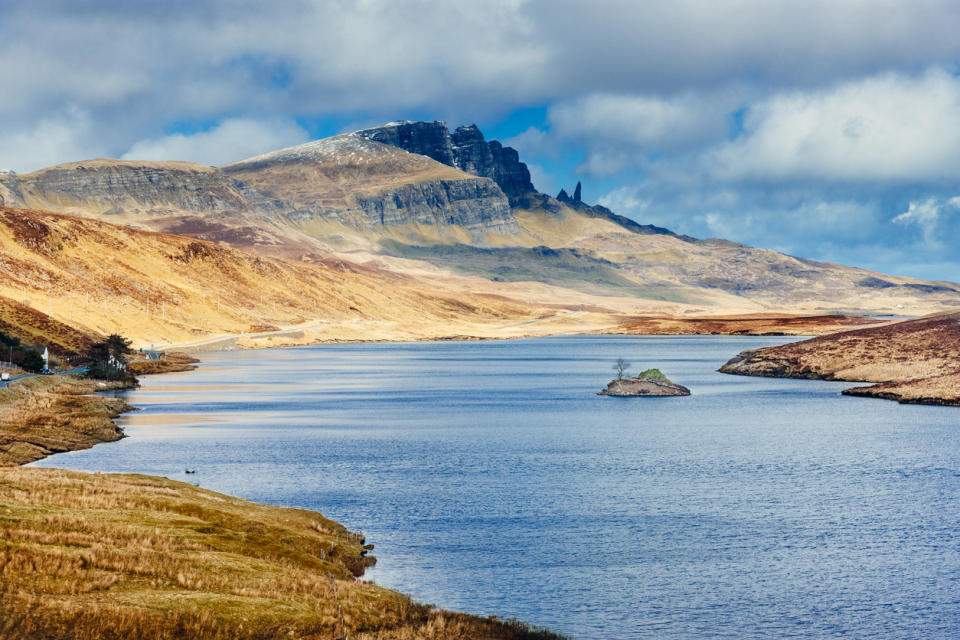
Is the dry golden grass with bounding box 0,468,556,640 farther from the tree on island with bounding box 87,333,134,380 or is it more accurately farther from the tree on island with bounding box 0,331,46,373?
the tree on island with bounding box 0,331,46,373

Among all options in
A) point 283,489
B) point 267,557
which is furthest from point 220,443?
point 267,557

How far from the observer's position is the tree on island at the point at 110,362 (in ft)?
443

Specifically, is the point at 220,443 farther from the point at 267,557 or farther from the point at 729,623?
the point at 729,623

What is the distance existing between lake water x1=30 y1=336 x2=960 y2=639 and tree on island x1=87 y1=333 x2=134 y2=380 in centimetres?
1918

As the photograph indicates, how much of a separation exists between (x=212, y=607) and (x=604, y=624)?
13219mm

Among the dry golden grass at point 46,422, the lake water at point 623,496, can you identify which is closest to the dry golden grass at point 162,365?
the lake water at point 623,496

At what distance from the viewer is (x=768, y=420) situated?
100 metres

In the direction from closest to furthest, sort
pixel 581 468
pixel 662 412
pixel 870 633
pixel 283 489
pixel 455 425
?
pixel 870 633 → pixel 283 489 → pixel 581 468 → pixel 455 425 → pixel 662 412

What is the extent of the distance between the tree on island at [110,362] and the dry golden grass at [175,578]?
320ft

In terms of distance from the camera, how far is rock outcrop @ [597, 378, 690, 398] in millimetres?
128000

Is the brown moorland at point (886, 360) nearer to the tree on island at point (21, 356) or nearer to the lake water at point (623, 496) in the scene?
the lake water at point (623, 496)

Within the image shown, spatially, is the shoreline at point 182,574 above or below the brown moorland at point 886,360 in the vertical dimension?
below

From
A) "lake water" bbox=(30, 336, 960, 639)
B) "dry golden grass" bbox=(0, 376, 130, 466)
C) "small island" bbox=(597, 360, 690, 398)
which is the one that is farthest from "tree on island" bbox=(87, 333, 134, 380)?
"small island" bbox=(597, 360, 690, 398)

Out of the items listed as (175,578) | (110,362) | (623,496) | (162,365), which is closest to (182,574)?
(175,578)
